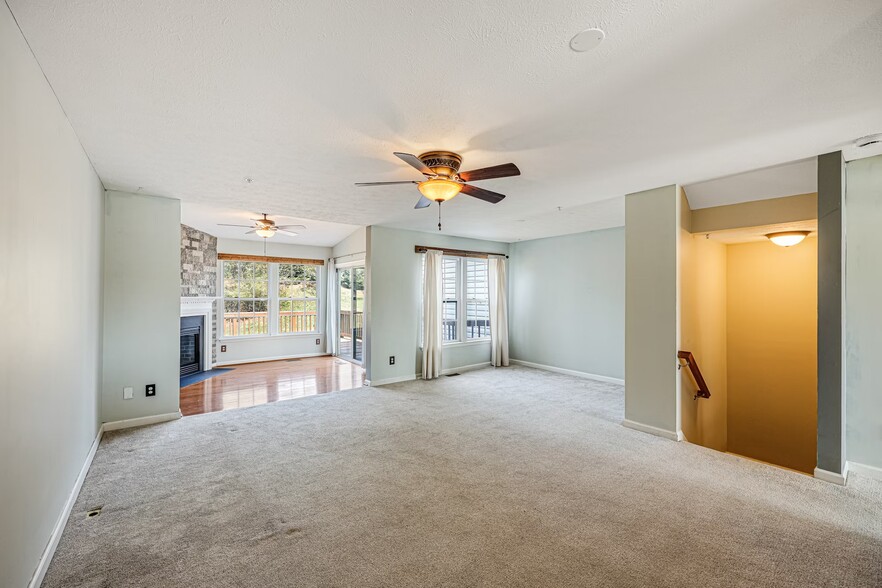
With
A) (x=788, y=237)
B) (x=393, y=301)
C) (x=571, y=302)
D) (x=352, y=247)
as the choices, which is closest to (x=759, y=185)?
(x=788, y=237)

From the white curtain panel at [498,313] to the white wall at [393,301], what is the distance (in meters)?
1.33

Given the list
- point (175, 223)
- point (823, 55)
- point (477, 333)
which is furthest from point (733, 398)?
point (175, 223)

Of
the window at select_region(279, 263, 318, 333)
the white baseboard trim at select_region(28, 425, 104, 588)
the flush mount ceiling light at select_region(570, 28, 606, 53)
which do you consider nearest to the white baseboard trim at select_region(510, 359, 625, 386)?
the window at select_region(279, 263, 318, 333)

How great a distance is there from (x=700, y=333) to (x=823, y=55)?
3.21 metres

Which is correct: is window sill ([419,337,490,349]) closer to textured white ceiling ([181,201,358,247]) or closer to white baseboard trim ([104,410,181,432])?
textured white ceiling ([181,201,358,247])

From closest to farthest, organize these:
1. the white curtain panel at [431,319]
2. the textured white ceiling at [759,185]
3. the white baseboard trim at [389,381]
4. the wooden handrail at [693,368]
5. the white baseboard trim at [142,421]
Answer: the textured white ceiling at [759,185] → the wooden handrail at [693,368] → the white baseboard trim at [142,421] → the white baseboard trim at [389,381] → the white curtain panel at [431,319]

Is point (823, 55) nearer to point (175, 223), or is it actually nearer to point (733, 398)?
point (733, 398)

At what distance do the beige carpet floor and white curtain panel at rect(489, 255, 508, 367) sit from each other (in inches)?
129

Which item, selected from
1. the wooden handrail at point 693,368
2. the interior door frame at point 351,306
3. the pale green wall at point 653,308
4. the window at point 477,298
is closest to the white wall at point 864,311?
the wooden handrail at point 693,368

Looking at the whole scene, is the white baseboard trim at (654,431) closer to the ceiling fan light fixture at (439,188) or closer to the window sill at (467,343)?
the ceiling fan light fixture at (439,188)

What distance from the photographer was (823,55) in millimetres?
1712

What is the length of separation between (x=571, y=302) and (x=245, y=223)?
5.60 metres

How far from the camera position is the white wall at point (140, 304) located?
13.0 ft

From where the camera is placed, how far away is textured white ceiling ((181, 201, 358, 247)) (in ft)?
18.2
